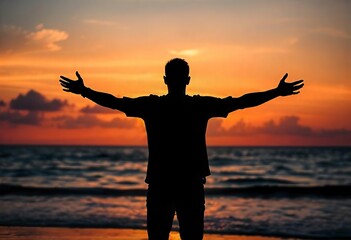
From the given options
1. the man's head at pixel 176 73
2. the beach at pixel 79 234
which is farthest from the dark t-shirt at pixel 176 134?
the beach at pixel 79 234

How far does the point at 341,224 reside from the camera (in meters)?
11.4

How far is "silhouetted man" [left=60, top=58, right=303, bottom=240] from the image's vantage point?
363cm

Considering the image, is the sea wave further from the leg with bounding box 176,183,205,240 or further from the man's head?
the man's head

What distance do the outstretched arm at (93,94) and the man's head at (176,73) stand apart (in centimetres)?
42

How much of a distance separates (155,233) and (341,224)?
8.89m

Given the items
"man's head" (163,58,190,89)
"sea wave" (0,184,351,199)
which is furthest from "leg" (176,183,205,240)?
"sea wave" (0,184,351,199)

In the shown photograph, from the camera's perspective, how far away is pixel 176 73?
3691mm

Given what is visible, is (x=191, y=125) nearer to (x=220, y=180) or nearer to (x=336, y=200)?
(x=336, y=200)

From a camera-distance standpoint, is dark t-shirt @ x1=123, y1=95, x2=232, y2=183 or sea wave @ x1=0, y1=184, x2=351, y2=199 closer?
dark t-shirt @ x1=123, y1=95, x2=232, y2=183

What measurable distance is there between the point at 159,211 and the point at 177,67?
3.61 feet

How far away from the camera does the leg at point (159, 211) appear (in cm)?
366

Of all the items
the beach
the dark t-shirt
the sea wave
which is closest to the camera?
the dark t-shirt

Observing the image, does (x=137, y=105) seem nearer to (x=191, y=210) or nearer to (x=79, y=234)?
(x=191, y=210)

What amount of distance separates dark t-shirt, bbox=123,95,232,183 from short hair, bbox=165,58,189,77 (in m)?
0.22
